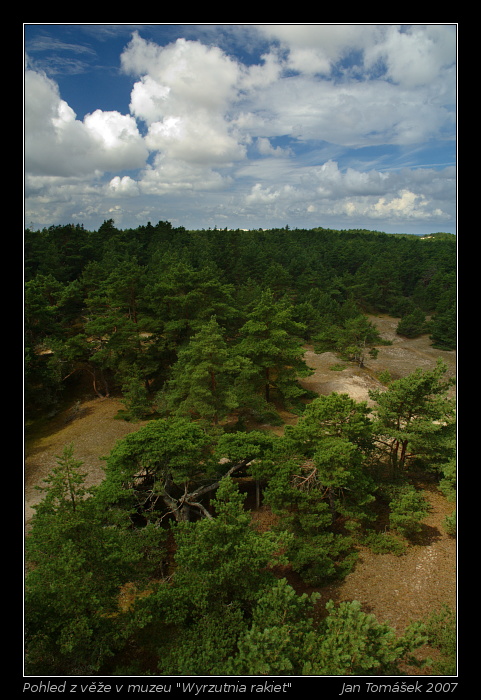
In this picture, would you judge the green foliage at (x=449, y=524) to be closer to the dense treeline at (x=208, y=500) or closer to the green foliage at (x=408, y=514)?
the dense treeline at (x=208, y=500)

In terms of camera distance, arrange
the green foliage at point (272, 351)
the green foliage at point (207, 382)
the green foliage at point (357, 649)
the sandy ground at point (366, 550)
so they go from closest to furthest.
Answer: the green foliage at point (357, 649)
the sandy ground at point (366, 550)
the green foliage at point (207, 382)
the green foliage at point (272, 351)

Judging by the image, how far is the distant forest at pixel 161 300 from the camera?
23.5 metres

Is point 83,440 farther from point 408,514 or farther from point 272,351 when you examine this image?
point 408,514

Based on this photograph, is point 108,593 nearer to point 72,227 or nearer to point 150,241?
point 72,227

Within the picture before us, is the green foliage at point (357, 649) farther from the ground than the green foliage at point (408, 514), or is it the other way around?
the green foliage at point (357, 649)

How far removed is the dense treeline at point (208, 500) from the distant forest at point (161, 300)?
0.24 meters

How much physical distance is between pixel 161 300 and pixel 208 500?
1514cm

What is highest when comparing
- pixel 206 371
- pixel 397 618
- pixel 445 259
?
pixel 445 259

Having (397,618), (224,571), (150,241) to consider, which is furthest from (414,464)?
(150,241)

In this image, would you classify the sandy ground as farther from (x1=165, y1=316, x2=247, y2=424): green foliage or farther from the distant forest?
(x1=165, y1=316, x2=247, y2=424): green foliage

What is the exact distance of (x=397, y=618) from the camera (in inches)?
404

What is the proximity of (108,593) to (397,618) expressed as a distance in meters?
7.88

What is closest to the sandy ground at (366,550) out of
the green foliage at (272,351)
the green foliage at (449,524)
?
the green foliage at (449,524)

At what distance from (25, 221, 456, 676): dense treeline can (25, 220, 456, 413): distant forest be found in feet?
0.77
